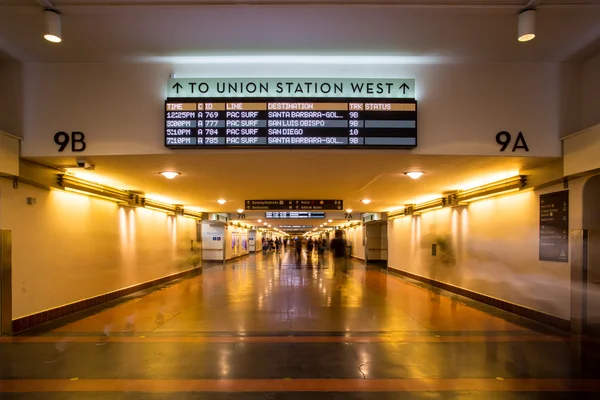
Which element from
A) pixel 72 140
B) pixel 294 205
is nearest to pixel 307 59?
pixel 72 140

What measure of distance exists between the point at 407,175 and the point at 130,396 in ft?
22.5

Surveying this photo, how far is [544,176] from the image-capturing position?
755 cm

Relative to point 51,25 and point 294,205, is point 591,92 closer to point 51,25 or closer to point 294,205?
point 51,25

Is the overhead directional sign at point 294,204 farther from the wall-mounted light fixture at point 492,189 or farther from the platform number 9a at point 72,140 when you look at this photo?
the platform number 9a at point 72,140

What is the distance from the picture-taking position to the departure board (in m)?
6.28

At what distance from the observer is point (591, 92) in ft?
21.7

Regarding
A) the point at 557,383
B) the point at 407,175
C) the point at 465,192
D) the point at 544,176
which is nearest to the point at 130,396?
the point at 557,383

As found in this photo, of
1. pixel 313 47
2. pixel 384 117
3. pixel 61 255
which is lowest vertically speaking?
pixel 61 255

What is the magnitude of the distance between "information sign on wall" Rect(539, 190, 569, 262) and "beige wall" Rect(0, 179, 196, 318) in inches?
408

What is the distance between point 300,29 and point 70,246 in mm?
7204

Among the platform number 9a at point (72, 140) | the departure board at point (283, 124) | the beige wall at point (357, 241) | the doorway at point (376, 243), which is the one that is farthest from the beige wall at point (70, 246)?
the beige wall at point (357, 241)

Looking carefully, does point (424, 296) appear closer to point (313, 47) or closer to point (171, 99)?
point (313, 47)

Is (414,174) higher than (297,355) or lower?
A: higher

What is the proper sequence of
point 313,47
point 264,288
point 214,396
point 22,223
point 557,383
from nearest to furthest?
point 214,396 → point 557,383 → point 313,47 → point 22,223 → point 264,288
